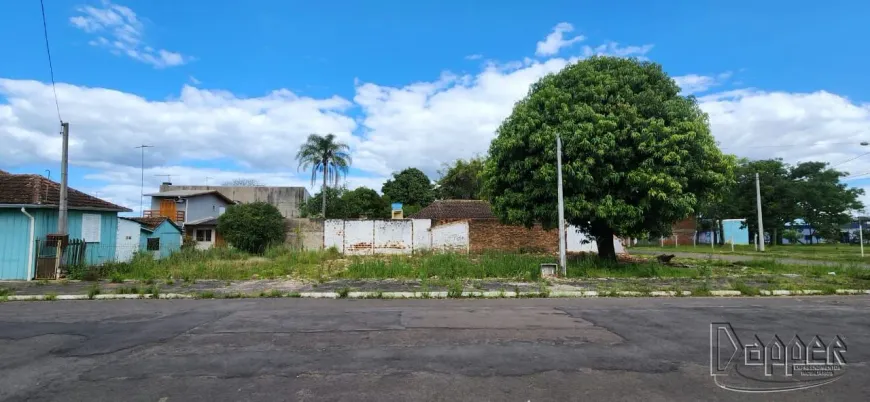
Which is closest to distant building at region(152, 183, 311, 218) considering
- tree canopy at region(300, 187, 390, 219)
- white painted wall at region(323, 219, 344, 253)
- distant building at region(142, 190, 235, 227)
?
tree canopy at region(300, 187, 390, 219)

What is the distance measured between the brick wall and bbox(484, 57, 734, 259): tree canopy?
39.9 ft

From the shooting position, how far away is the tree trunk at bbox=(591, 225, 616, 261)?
19.3 metres

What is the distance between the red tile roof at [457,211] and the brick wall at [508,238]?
1.71 meters

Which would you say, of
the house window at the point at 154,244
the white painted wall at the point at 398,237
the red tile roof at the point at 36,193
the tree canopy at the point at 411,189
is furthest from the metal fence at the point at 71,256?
the tree canopy at the point at 411,189

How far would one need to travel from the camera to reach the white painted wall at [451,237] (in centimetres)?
3070

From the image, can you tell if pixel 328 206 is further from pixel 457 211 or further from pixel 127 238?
pixel 127 238

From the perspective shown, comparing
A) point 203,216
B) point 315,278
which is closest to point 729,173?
point 315,278

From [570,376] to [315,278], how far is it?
13.0 meters

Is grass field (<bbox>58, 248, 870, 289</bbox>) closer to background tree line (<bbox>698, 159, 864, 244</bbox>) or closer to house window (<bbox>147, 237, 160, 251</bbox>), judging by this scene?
house window (<bbox>147, 237, 160, 251</bbox>)

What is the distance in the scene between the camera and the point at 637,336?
24.2 ft

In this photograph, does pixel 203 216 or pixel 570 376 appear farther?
pixel 203 216

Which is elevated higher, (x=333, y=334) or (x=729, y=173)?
(x=729, y=173)

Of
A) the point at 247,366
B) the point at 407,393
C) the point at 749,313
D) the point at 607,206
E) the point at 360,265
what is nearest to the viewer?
→ the point at 407,393

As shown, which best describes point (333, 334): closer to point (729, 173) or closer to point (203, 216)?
point (729, 173)
